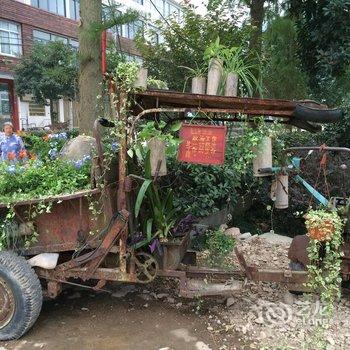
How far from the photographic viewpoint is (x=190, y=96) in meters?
3.38

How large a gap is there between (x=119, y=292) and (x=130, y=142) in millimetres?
1849

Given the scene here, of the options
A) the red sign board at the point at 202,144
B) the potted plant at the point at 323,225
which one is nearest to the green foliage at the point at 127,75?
the red sign board at the point at 202,144

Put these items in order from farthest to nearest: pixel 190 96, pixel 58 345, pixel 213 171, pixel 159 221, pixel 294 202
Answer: pixel 294 202 < pixel 213 171 < pixel 159 221 < pixel 58 345 < pixel 190 96

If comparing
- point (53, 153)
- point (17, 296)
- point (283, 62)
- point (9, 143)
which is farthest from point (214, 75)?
point (283, 62)

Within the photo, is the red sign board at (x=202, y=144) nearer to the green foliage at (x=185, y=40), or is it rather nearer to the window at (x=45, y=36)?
the green foliage at (x=185, y=40)

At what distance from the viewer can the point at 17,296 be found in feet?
11.7

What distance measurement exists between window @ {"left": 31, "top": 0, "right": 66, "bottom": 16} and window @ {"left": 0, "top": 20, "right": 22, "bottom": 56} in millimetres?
2479

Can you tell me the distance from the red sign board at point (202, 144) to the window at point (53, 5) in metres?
27.6

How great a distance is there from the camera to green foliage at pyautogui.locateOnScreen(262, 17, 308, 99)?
10641 mm

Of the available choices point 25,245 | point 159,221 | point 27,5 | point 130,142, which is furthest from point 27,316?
point 27,5

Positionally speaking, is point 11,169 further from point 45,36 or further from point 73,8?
point 73,8

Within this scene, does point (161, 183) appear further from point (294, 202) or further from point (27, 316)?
point (294, 202)

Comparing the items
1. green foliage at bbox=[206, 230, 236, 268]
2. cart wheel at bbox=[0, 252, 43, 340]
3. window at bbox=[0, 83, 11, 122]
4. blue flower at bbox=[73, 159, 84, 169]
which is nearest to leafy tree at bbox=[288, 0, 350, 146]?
green foliage at bbox=[206, 230, 236, 268]

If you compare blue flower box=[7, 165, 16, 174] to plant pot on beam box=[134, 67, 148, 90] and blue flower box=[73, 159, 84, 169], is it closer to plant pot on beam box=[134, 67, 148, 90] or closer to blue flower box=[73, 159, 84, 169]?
blue flower box=[73, 159, 84, 169]
